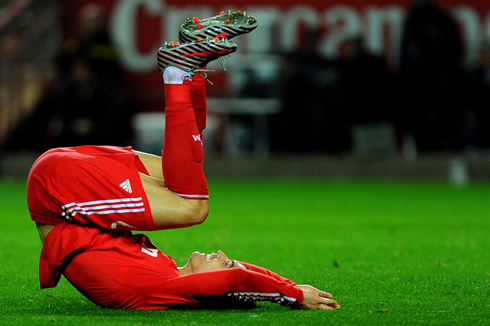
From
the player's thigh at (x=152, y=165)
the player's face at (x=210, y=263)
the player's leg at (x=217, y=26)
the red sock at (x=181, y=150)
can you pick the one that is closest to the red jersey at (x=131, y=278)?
the player's face at (x=210, y=263)

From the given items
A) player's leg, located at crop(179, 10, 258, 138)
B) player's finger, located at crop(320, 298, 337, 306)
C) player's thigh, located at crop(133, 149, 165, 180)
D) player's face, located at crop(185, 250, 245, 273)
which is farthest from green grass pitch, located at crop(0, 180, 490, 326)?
player's leg, located at crop(179, 10, 258, 138)

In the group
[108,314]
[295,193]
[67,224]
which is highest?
[67,224]

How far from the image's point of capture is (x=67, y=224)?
215 inches

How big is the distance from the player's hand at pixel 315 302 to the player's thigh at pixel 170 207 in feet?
2.52

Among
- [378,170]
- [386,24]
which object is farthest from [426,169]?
[386,24]

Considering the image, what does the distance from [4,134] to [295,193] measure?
5.48m

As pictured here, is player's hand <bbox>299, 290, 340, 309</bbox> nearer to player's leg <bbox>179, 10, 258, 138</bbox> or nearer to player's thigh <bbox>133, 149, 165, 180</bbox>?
player's thigh <bbox>133, 149, 165, 180</bbox>

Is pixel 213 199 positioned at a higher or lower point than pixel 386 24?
lower

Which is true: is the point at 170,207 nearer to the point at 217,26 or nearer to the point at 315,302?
the point at 315,302

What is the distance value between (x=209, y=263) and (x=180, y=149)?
0.65 meters

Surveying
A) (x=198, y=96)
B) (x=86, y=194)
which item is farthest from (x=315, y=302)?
(x=198, y=96)

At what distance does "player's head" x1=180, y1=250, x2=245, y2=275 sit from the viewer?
535 cm

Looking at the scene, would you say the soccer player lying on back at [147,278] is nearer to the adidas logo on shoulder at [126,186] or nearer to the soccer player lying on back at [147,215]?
the soccer player lying on back at [147,215]

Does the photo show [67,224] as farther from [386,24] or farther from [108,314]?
[386,24]
